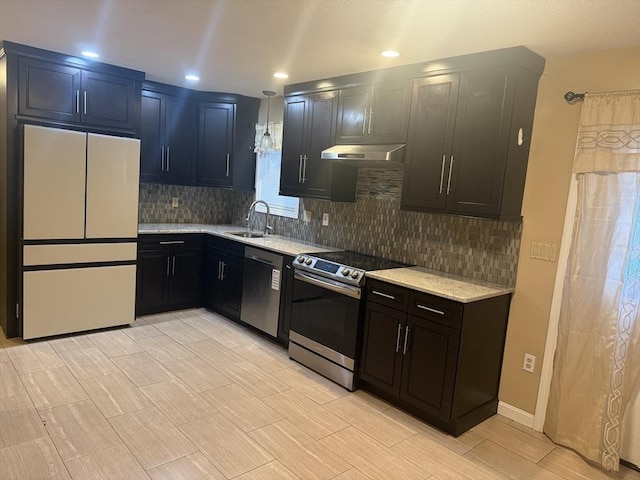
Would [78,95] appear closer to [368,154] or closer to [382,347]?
[368,154]

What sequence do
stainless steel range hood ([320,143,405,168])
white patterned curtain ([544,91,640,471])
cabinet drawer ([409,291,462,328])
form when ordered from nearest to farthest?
white patterned curtain ([544,91,640,471]) < cabinet drawer ([409,291,462,328]) < stainless steel range hood ([320,143,405,168])

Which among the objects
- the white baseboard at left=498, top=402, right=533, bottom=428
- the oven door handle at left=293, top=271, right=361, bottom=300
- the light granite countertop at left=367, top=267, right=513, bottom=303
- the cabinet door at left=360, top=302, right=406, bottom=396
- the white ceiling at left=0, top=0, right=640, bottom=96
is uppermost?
the white ceiling at left=0, top=0, right=640, bottom=96

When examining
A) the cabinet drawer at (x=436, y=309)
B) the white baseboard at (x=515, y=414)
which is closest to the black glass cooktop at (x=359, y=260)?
the cabinet drawer at (x=436, y=309)

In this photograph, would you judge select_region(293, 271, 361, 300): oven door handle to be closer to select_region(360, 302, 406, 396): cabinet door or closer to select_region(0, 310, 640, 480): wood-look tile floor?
select_region(360, 302, 406, 396): cabinet door

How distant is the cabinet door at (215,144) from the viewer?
5.06m

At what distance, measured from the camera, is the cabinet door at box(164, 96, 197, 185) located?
4883mm

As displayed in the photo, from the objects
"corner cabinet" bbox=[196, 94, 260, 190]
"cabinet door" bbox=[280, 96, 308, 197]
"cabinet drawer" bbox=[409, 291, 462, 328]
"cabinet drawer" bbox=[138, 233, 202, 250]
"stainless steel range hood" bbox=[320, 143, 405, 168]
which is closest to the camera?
"cabinet drawer" bbox=[409, 291, 462, 328]

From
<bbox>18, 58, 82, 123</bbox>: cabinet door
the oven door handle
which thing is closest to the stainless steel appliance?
the oven door handle

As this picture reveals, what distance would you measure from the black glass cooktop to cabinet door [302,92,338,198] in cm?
56

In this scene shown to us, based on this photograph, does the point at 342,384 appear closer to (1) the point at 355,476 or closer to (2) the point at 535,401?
(1) the point at 355,476

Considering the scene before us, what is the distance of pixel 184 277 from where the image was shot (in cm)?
485

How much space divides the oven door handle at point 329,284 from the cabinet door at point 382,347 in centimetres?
14

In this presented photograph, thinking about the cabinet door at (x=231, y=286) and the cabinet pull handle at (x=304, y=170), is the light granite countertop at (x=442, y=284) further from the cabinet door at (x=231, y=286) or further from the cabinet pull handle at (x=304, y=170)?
the cabinet door at (x=231, y=286)

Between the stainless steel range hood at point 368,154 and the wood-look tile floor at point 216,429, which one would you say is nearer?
the wood-look tile floor at point 216,429
